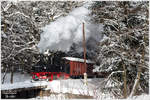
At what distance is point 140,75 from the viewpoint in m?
7.41

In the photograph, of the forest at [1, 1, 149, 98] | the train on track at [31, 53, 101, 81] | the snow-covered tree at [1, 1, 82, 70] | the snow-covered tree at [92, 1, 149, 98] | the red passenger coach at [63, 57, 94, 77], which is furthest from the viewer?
the snow-covered tree at [1, 1, 82, 70]

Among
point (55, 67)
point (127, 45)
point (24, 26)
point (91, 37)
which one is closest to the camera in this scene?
point (127, 45)

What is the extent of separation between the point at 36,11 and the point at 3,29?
5206 mm

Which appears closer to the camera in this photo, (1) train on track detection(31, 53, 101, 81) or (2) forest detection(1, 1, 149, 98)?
(2) forest detection(1, 1, 149, 98)

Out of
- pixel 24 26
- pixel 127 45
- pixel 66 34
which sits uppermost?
pixel 24 26

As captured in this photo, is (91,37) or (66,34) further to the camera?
(91,37)

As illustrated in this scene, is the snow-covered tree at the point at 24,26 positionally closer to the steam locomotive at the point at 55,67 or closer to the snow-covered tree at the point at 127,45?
the steam locomotive at the point at 55,67

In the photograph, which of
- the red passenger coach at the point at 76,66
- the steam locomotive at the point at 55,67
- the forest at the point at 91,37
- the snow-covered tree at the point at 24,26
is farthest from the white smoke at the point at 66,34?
the snow-covered tree at the point at 24,26

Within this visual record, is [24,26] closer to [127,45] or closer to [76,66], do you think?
[76,66]

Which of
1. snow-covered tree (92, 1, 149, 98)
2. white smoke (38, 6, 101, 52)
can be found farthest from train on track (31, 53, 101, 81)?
snow-covered tree (92, 1, 149, 98)

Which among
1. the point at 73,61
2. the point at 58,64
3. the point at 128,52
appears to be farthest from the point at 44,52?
the point at 128,52

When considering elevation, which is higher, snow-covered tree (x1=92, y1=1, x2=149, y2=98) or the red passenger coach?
snow-covered tree (x1=92, y1=1, x2=149, y2=98)

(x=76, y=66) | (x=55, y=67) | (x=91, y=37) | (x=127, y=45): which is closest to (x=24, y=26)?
(x=55, y=67)

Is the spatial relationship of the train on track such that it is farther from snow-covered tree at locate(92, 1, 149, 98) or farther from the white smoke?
snow-covered tree at locate(92, 1, 149, 98)
